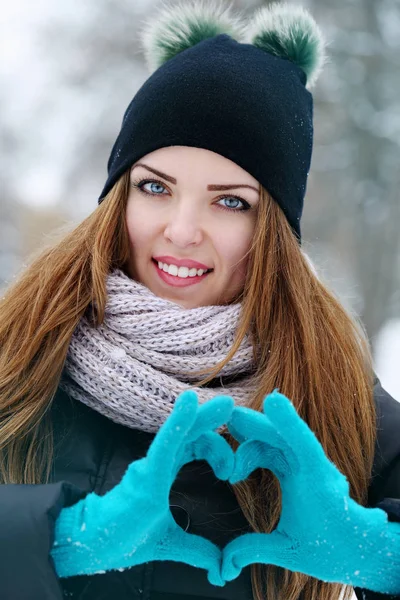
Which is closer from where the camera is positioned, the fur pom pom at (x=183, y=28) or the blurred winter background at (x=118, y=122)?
the fur pom pom at (x=183, y=28)

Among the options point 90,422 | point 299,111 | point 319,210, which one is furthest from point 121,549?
point 319,210

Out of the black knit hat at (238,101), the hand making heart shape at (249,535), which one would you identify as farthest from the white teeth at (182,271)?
the hand making heart shape at (249,535)

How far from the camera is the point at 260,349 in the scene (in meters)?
1.42

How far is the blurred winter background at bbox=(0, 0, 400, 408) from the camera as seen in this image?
6094 millimetres

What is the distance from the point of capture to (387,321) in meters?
6.25

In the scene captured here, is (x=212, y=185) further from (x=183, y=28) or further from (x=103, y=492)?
(x=103, y=492)

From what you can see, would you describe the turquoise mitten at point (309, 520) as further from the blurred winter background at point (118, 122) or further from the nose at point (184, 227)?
the blurred winter background at point (118, 122)

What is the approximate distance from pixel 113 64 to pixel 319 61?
502cm

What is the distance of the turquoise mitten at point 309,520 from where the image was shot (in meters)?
0.92

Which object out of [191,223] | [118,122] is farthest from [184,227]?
[118,122]

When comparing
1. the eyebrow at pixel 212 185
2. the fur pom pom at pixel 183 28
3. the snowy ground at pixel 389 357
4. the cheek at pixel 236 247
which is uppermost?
the fur pom pom at pixel 183 28

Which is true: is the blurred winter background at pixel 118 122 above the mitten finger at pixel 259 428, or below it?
above

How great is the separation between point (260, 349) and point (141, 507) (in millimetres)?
A: 599

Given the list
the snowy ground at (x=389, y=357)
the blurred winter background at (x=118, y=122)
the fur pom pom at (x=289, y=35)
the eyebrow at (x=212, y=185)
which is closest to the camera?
the eyebrow at (x=212, y=185)
